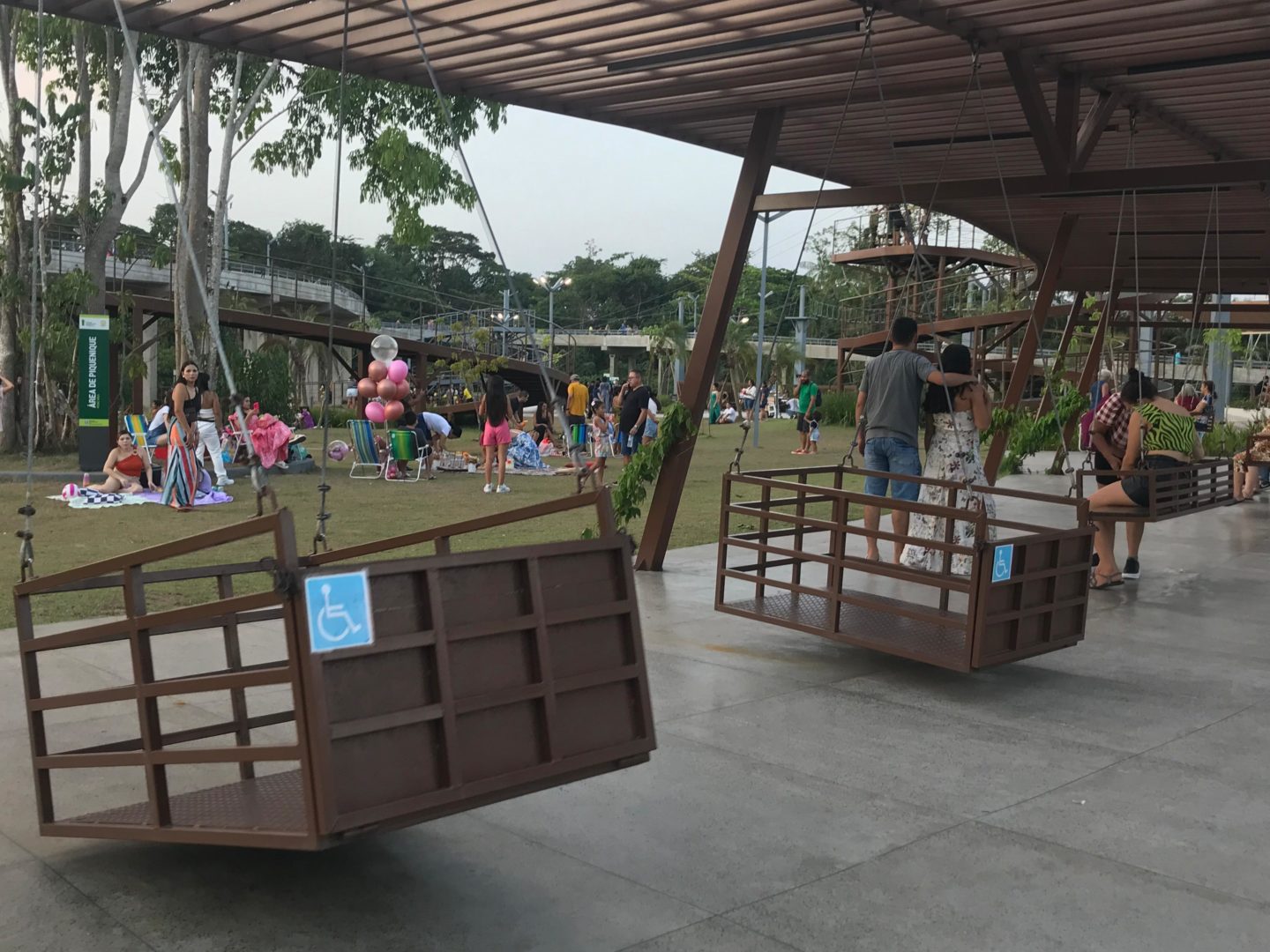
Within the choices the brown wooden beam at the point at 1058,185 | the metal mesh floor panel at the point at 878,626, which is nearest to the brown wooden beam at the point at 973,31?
the brown wooden beam at the point at 1058,185

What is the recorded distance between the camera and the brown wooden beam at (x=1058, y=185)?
8070 millimetres

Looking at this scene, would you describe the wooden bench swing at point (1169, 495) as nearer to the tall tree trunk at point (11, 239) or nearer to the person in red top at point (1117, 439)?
the person in red top at point (1117, 439)

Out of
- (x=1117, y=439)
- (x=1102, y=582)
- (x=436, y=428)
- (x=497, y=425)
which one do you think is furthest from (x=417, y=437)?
(x=1102, y=582)

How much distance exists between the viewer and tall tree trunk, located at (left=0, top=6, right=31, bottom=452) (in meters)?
21.0

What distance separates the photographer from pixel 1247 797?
15.4 ft

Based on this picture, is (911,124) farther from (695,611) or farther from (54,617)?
(54,617)

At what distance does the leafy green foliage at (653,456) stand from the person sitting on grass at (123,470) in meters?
8.23

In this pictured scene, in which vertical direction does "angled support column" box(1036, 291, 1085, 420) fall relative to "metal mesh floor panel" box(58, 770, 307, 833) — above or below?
above

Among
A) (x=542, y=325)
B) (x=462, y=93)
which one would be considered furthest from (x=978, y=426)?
(x=542, y=325)

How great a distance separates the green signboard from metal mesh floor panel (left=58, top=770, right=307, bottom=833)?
15.4 metres

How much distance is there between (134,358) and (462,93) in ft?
50.2

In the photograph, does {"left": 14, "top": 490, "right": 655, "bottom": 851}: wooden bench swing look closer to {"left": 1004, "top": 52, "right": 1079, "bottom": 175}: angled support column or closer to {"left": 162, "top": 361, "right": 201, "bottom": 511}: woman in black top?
{"left": 1004, "top": 52, "right": 1079, "bottom": 175}: angled support column

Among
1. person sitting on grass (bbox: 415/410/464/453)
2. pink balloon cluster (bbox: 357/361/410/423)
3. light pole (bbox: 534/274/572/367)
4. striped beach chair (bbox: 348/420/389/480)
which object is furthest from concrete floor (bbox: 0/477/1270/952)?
light pole (bbox: 534/274/572/367)

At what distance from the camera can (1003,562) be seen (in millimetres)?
5879
